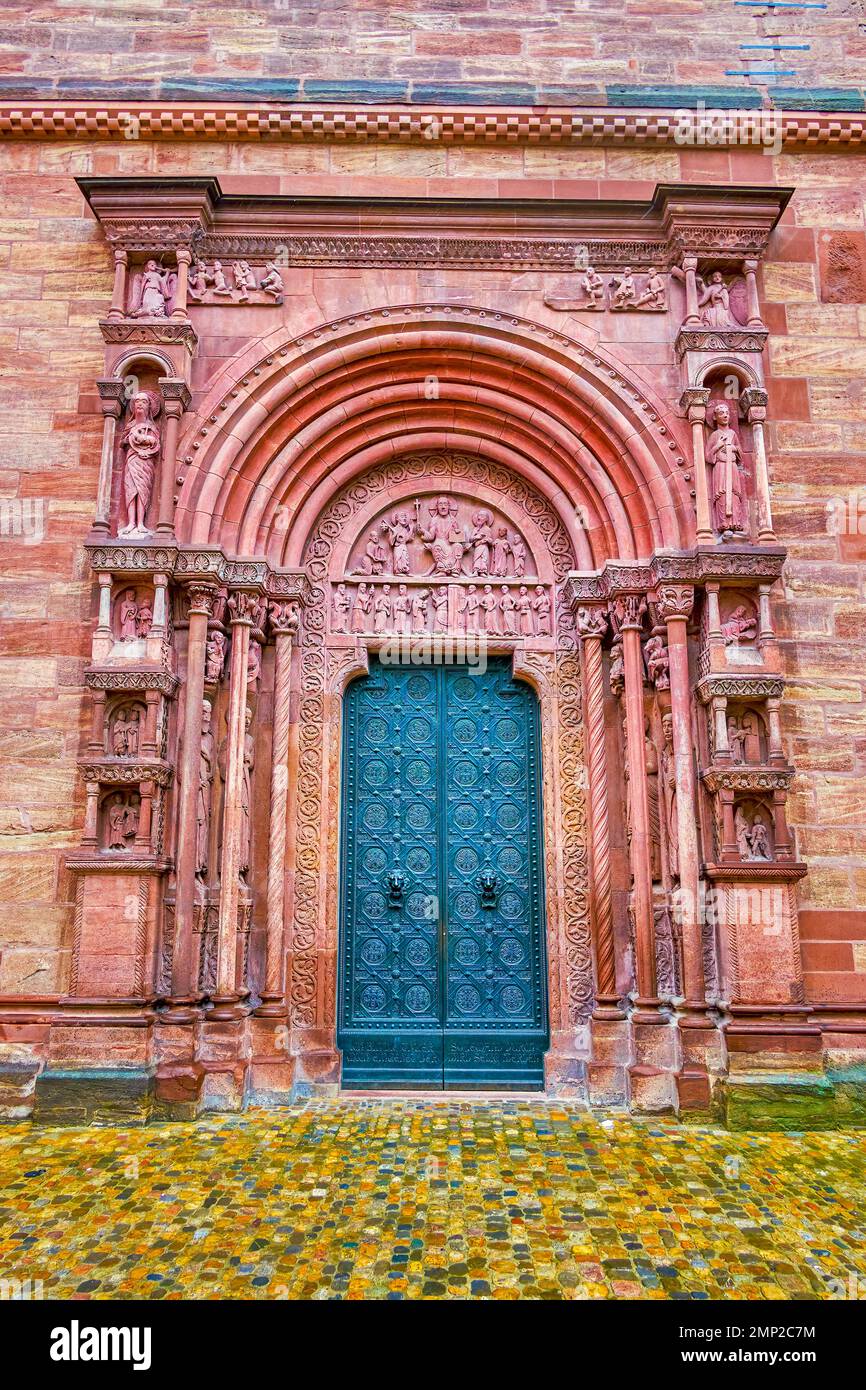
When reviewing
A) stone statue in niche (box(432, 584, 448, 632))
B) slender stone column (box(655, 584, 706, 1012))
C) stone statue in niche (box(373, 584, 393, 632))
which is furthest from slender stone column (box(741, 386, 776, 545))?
stone statue in niche (box(373, 584, 393, 632))

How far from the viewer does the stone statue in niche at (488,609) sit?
7.74 m

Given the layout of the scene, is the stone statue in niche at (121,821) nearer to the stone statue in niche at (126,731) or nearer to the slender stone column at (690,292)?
the stone statue in niche at (126,731)

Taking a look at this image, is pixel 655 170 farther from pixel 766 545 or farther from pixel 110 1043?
pixel 110 1043

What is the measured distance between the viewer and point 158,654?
6.70 m

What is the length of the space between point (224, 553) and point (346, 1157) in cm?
435

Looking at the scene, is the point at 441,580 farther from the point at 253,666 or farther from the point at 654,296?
the point at 654,296

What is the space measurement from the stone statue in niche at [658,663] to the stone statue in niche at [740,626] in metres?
0.46

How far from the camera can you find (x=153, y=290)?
7.36 metres

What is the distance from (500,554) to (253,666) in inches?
92.9

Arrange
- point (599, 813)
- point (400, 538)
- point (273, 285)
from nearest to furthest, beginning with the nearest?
point (599, 813) → point (273, 285) → point (400, 538)

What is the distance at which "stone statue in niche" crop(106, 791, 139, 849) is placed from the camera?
654 centimetres

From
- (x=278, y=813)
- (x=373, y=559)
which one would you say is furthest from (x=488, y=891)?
(x=373, y=559)

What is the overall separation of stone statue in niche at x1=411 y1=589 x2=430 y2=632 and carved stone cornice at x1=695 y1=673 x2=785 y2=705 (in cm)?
242

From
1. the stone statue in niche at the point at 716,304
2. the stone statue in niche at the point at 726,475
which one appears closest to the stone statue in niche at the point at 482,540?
the stone statue in niche at the point at 726,475
